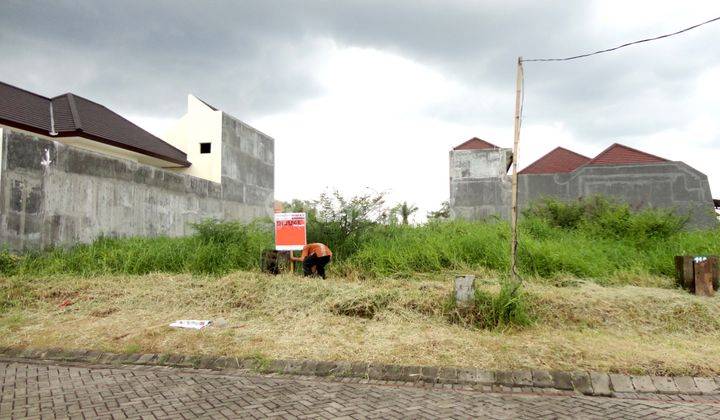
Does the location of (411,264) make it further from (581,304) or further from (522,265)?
(581,304)

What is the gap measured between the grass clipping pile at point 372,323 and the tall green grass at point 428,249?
2.74 feet

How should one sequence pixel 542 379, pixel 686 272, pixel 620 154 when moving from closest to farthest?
pixel 542 379
pixel 686 272
pixel 620 154

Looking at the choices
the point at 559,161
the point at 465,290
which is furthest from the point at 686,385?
the point at 559,161

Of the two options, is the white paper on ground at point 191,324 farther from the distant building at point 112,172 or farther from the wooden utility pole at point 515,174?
the distant building at point 112,172

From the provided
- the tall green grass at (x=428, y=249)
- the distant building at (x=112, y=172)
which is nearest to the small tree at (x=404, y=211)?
the tall green grass at (x=428, y=249)

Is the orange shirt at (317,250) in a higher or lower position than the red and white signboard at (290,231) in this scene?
lower

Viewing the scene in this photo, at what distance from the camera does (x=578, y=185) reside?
16.0 m

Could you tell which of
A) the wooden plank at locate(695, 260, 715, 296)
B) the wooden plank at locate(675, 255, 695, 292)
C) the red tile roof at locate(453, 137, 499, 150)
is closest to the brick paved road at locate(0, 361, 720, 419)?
the wooden plank at locate(695, 260, 715, 296)

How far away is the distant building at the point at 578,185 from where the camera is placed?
15.4m

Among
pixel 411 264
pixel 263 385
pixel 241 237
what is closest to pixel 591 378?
pixel 263 385

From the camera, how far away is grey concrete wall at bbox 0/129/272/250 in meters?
10.6

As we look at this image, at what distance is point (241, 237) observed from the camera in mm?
11492

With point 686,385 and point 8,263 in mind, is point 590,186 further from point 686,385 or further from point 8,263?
point 8,263

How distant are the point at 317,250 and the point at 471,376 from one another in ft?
15.2
